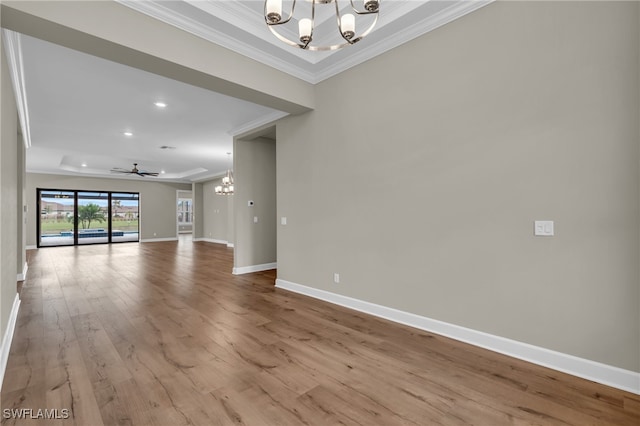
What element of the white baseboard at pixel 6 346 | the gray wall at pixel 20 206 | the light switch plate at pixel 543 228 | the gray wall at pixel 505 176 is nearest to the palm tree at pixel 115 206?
the gray wall at pixel 20 206

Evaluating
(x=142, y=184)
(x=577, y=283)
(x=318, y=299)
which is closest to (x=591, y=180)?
(x=577, y=283)

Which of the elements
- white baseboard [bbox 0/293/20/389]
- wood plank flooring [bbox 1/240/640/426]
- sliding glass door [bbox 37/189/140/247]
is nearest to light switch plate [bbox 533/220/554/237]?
wood plank flooring [bbox 1/240/640/426]

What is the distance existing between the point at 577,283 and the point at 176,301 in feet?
14.4

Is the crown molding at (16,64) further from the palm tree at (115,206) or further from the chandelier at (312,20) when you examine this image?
the palm tree at (115,206)

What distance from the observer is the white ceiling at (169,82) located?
278cm

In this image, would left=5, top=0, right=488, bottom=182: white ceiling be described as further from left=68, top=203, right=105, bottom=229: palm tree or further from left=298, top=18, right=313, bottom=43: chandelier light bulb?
left=68, top=203, right=105, bottom=229: palm tree

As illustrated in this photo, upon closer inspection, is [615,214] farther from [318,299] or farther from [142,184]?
[142,184]

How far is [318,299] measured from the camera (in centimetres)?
402

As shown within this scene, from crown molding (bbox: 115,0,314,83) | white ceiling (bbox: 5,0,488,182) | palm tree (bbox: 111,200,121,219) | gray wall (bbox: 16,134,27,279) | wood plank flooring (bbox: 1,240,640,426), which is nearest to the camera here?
wood plank flooring (bbox: 1,240,640,426)

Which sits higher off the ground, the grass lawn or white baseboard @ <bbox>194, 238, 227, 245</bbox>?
the grass lawn

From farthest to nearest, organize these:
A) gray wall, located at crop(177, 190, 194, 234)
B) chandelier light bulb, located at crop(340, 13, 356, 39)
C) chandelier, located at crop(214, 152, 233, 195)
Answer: gray wall, located at crop(177, 190, 194, 234) < chandelier, located at crop(214, 152, 233, 195) < chandelier light bulb, located at crop(340, 13, 356, 39)

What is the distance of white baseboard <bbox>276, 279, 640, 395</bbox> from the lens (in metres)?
1.98

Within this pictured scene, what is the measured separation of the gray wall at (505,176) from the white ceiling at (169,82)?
28cm

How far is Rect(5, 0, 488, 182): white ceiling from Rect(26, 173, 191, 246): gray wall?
406 centimetres
